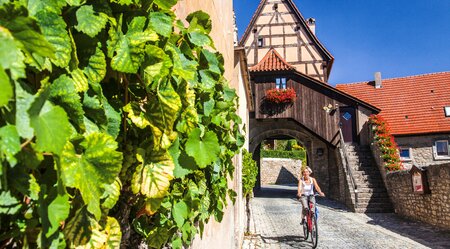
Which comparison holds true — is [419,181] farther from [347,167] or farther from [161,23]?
[161,23]

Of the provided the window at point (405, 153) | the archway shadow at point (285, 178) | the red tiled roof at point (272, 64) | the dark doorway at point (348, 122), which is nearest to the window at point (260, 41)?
the red tiled roof at point (272, 64)

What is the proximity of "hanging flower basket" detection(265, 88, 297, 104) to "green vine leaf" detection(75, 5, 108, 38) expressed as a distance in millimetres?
17928

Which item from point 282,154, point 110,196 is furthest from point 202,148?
point 282,154

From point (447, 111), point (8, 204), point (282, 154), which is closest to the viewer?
point (8, 204)

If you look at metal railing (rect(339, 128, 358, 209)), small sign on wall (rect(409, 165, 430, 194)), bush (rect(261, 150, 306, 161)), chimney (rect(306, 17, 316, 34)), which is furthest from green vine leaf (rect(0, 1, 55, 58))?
bush (rect(261, 150, 306, 161))

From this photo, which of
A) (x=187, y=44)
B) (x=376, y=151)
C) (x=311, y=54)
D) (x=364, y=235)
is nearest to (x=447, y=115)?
(x=376, y=151)

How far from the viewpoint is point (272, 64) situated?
1880 centimetres

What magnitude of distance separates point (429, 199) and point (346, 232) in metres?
2.88

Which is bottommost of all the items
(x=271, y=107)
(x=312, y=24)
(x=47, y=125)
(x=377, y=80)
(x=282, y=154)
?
(x=47, y=125)

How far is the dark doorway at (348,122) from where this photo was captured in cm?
1862

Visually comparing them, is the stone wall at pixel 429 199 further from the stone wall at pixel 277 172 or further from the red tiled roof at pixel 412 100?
the stone wall at pixel 277 172

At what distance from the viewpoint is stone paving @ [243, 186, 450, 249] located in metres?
8.09

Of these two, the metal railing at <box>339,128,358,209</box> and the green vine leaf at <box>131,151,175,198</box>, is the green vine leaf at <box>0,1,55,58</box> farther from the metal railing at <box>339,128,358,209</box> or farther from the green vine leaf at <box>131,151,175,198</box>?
the metal railing at <box>339,128,358,209</box>

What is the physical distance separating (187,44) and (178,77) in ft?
0.92
